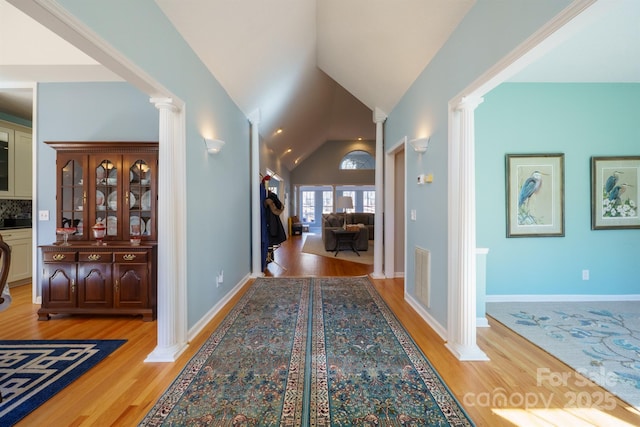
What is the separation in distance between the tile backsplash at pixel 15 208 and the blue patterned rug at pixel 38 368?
279cm

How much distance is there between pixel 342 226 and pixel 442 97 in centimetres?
582

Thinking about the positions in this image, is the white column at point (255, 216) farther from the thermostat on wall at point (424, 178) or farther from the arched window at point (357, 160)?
the arched window at point (357, 160)

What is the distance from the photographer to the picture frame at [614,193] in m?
3.35

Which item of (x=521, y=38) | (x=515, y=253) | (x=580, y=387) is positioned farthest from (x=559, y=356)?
(x=521, y=38)

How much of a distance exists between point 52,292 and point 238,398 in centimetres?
264

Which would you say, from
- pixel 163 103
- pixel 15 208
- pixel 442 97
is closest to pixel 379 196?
pixel 442 97

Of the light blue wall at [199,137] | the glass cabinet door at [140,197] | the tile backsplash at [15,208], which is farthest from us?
the tile backsplash at [15,208]

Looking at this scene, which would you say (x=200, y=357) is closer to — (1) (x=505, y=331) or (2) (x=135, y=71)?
(2) (x=135, y=71)

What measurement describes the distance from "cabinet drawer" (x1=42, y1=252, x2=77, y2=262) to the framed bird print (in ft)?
16.3

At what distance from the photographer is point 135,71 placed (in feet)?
5.64

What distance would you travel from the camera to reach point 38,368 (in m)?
2.03

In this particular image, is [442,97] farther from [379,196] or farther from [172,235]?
[172,235]

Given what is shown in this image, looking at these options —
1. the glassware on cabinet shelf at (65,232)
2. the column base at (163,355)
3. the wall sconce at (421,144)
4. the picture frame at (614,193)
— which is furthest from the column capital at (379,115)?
the glassware on cabinet shelf at (65,232)

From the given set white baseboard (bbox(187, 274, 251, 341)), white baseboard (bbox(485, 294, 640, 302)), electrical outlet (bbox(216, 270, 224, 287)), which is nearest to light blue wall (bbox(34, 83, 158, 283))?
electrical outlet (bbox(216, 270, 224, 287))
